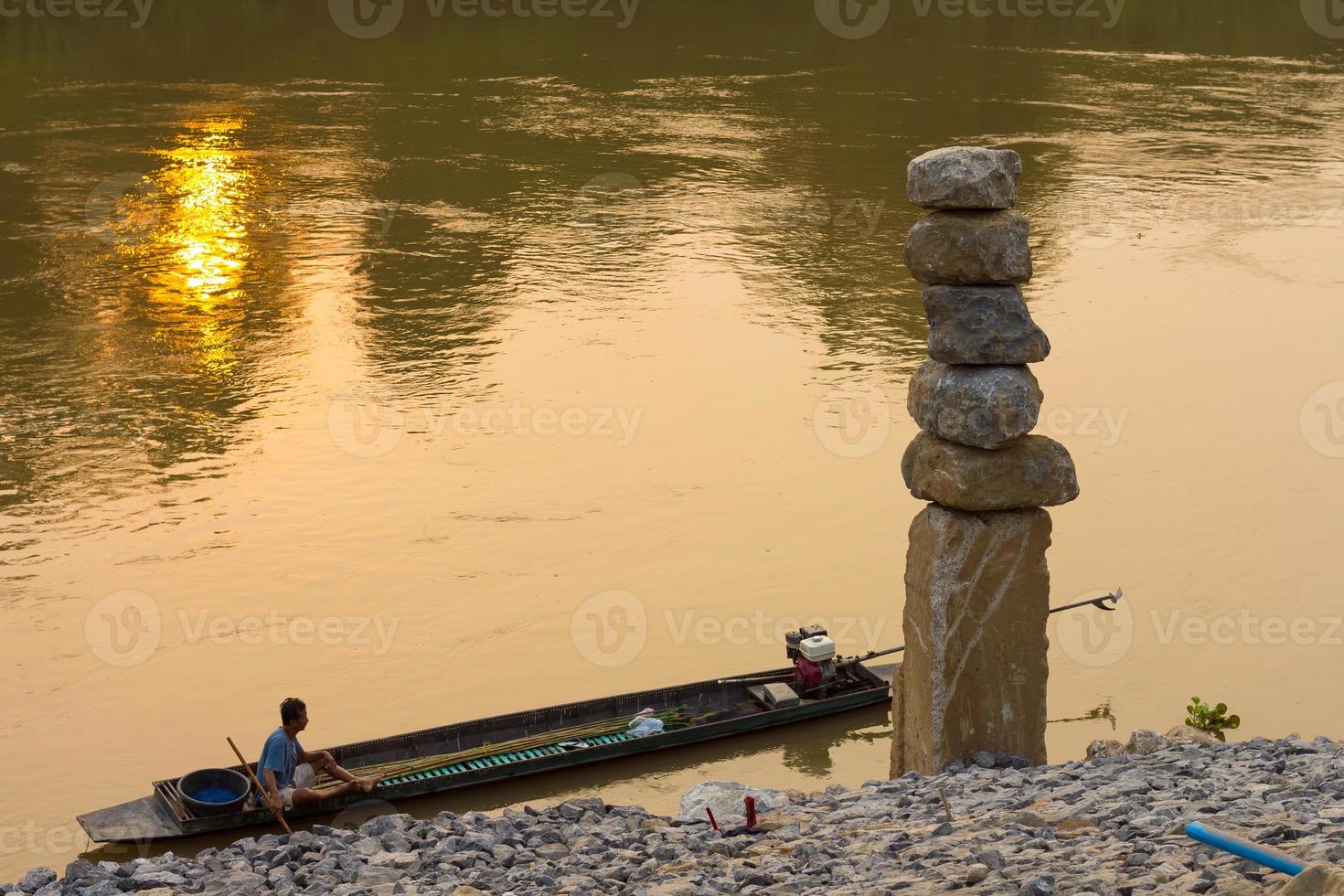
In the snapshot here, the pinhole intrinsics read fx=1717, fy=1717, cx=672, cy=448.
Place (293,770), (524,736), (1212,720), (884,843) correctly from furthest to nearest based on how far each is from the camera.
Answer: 1. (1212,720)
2. (524,736)
3. (293,770)
4. (884,843)

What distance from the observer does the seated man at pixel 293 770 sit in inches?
508

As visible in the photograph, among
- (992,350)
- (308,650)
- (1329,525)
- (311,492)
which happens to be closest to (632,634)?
(308,650)

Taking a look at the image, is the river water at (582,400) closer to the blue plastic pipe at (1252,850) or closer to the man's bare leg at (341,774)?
the man's bare leg at (341,774)

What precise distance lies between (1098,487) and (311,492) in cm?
934

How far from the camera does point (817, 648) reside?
15062mm

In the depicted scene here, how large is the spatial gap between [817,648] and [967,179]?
498cm

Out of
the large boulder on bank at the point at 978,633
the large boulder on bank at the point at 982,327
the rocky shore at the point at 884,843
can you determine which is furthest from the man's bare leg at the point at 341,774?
the large boulder on bank at the point at 982,327

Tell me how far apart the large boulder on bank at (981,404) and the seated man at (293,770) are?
5155mm

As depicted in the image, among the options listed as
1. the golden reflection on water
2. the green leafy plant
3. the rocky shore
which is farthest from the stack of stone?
the golden reflection on water

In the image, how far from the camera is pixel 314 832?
1155 cm

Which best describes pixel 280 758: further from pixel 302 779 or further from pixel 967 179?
pixel 967 179

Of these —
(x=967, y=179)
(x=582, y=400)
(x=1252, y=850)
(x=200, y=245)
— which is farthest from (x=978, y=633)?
(x=200, y=245)

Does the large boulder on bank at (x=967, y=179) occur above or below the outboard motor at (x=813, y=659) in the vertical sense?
above

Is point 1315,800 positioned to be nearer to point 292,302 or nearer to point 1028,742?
point 1028,742
